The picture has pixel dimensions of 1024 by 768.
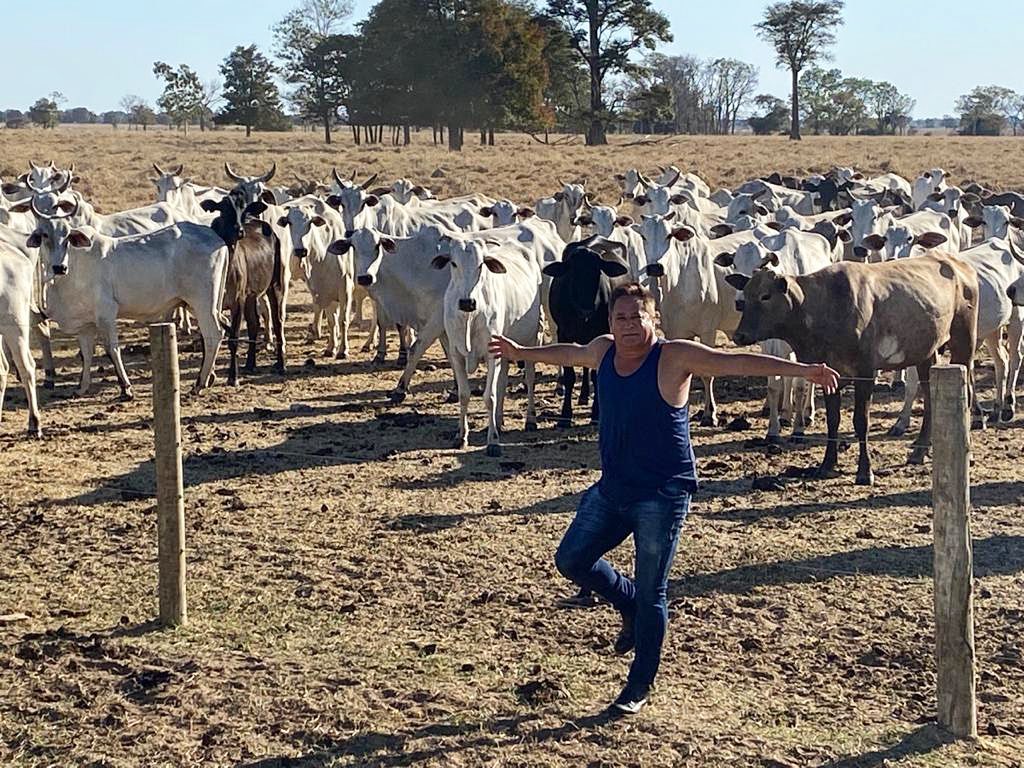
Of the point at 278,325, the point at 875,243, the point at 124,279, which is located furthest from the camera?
the point at 278,325

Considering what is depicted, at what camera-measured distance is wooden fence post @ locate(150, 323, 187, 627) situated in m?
7.53

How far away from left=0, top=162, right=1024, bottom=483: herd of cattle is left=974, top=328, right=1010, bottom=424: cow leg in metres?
0.03

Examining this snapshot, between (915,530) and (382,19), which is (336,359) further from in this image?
(382,19)

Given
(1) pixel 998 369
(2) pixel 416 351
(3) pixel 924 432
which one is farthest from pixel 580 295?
(1) pixel 998 369

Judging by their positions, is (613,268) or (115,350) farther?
(115,350)

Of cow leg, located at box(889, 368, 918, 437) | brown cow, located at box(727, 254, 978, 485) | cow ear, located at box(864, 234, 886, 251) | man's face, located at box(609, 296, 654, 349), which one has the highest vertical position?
cow ear, located at box(864, 234, 886, 251)

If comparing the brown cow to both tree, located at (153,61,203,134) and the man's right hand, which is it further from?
tree, located at (153,61,203,134)

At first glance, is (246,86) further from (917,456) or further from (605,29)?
(917,456)

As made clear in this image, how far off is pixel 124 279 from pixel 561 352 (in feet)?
29.3

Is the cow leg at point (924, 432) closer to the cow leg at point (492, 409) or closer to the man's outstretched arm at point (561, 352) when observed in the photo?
the cow leg at point (492, 409)

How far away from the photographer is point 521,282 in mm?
13266

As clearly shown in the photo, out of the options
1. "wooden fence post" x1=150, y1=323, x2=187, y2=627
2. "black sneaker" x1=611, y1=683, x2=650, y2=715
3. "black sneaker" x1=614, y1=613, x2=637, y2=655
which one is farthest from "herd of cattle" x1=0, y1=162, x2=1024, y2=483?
"black sneaker" x1=611, y1=683, x2=650, y2=715

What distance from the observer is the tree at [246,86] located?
2793 inches

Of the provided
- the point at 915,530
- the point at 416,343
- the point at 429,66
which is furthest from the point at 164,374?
the point at 429,66
